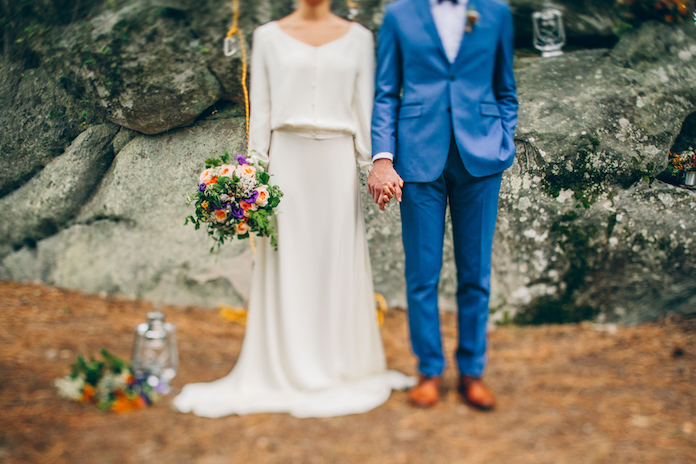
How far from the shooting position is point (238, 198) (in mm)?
2398

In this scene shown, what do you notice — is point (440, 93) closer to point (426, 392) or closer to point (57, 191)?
point (426, 392)

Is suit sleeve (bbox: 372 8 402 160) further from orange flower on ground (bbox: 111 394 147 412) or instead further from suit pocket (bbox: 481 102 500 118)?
orange flower on ground (bbox: 111 394 147 412)

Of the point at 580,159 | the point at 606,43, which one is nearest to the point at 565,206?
the point at 580,159

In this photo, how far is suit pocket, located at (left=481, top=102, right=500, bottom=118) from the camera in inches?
90.8

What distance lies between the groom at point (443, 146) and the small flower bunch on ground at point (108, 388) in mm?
1324

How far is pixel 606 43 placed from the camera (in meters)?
3.77

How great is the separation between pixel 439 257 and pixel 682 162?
242 centimetres

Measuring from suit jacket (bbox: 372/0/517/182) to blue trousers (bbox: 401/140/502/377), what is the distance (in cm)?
11

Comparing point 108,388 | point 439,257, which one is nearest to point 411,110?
point 439,257

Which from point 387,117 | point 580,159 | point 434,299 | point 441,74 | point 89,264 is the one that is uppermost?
point 441,74

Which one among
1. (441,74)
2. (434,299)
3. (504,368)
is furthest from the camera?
(504,368)

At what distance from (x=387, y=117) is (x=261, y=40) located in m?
0.79

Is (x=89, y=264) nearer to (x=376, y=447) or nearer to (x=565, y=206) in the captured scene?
(x=376, y=447)

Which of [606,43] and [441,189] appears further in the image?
[606,43]
